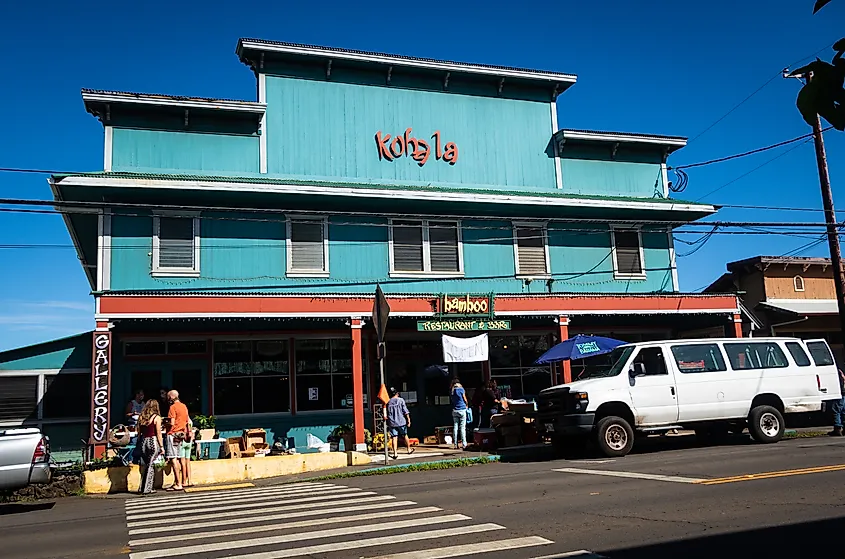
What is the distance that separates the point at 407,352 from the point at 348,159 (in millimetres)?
5824

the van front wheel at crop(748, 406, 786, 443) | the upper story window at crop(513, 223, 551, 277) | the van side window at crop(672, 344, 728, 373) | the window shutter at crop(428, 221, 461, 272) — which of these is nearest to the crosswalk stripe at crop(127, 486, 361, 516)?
the van side window at crop(672, 344, 728, 373)

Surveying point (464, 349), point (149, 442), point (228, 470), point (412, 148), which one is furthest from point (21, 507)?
point (412, 148)

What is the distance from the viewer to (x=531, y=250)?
2261 centimetres

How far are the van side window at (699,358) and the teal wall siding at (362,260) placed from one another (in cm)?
656

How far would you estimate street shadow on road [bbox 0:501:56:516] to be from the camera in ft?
41.8

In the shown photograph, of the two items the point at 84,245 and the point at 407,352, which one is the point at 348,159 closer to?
the point at 407,352

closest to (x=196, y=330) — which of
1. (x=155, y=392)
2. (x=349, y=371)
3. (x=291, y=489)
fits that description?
(x=155, y=392)

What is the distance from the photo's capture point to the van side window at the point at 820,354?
683 inches

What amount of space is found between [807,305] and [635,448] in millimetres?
16030

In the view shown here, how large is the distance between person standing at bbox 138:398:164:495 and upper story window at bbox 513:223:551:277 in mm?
11741

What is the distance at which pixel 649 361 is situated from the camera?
15961 millimetres

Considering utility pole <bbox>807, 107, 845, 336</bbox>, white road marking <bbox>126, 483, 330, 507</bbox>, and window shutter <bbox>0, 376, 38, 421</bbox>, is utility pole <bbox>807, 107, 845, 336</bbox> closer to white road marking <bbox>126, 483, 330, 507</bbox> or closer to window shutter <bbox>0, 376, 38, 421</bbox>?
white road marking <bbox>126, 483, 330, 507</bbox>

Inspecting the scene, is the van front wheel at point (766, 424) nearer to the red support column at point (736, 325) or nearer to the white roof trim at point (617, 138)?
the red support column at point (736, 325)

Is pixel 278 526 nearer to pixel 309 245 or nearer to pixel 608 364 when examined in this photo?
pixel 608 364
